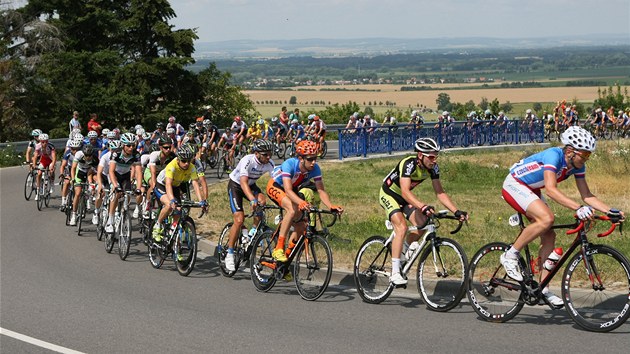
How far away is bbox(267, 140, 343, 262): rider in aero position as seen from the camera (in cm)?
1141

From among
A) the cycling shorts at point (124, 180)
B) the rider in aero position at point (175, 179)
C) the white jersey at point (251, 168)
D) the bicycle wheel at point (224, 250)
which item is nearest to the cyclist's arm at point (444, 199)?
the white jersey at point (251, 168)

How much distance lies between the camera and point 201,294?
12.1 meters

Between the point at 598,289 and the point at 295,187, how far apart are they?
422cm

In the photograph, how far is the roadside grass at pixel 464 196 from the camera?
15.4 m

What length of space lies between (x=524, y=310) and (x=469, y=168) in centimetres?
2013

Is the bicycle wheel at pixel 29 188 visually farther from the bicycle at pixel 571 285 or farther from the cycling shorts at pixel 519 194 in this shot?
the cycling shorts at pixel 519 194

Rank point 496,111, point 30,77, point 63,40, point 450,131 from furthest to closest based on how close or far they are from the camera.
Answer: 1. point 496,111
2. point 63,40
3. point 30,77
4. point 450,131

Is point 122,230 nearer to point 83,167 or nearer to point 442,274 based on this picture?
point 83,167

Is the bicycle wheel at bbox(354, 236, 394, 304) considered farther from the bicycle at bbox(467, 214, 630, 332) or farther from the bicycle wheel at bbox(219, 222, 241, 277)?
the bicycle wheel at bbox(219, 222, 241, 277)

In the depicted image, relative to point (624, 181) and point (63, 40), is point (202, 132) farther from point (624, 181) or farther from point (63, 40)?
point (63, 40)

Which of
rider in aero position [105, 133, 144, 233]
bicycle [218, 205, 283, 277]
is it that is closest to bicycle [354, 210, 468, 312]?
bicycle [218, 205, 283, 277]

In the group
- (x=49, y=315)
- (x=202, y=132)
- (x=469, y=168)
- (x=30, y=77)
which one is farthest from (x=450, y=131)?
(x=49, y=315)

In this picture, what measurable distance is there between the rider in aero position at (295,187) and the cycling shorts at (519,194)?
232 centimetres

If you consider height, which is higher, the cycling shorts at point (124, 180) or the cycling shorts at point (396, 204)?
the cycling shorts at point (396, 204)
